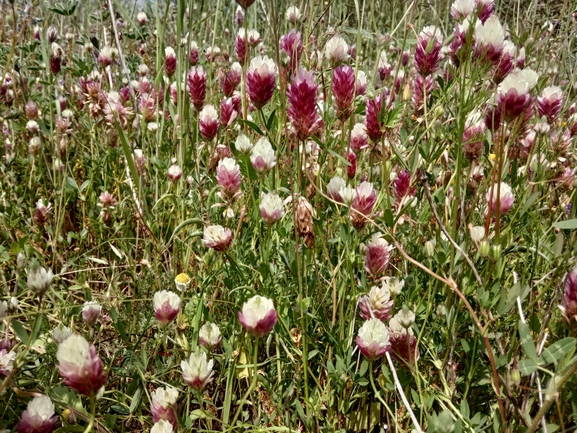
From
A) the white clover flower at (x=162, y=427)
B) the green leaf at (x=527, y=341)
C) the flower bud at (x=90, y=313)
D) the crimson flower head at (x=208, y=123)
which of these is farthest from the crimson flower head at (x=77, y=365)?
the crimson flower head at (x=208, y=123)

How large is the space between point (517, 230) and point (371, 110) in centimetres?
53

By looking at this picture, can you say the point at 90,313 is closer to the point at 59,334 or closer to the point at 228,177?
the point at 59,334

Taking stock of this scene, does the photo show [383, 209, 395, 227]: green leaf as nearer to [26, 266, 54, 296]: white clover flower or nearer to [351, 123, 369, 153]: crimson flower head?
[351, 123, 369, 153]: crimson flower head

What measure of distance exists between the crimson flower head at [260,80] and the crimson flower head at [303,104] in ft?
0.39

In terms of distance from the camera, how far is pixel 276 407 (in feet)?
3.75

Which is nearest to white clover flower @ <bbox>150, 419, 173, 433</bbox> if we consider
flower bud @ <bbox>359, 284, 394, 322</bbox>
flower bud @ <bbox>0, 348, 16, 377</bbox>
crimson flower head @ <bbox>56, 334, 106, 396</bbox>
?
crimson flower head @ <bbox>56, 334, 106, 396</bbox>

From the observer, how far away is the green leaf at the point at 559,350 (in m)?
0.80

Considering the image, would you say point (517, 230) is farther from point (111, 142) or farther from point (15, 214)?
point (15, 214)

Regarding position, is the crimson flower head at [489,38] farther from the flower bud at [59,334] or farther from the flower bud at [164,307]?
the flower bud at [59,334]

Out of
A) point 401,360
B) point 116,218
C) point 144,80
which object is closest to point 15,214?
point 116,218

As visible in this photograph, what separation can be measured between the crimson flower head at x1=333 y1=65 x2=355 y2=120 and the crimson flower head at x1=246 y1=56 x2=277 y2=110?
144mm

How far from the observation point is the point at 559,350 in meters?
0.82

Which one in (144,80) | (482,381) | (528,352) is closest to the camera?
(528,352)

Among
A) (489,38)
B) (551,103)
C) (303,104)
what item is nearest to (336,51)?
(303,104)
